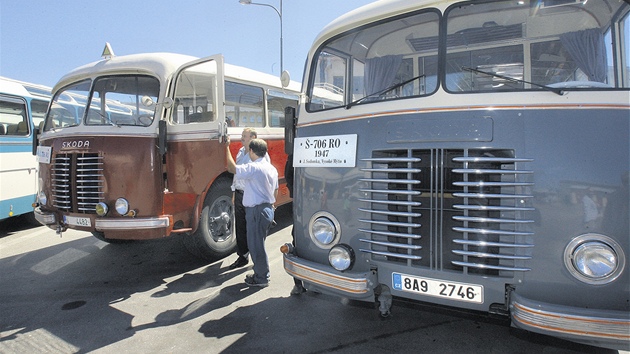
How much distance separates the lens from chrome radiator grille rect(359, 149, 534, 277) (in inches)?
99.7

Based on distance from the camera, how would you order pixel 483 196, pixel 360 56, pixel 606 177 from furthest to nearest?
pixel 360 56 < pixel 483 196 < pixel 606 177

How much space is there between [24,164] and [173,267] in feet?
15.1

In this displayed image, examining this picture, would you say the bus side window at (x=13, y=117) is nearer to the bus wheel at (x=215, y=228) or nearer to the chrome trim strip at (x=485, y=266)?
the bus wheel at (x=215, y=228)

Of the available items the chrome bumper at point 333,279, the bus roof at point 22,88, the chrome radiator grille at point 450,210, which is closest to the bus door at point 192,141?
the chrome bumper at point 333,279

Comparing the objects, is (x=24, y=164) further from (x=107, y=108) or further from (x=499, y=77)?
(x=499, y=77)

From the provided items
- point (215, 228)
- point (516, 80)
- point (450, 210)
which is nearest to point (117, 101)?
point (215, 228)

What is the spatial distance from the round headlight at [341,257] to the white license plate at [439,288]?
0.35 metres

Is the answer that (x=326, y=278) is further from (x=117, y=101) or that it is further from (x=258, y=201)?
(x=117, y=101)

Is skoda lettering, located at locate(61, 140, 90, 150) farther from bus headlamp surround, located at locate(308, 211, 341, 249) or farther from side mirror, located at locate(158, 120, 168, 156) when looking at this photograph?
bus headlamp surround, located at locate(308, 211, 341, 249)

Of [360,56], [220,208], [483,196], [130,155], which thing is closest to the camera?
[483,196]

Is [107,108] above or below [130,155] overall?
above

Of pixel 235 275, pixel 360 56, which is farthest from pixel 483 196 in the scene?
pixel 235 275

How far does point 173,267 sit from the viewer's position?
5.43 metres

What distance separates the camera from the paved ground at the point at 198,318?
3268 mm
